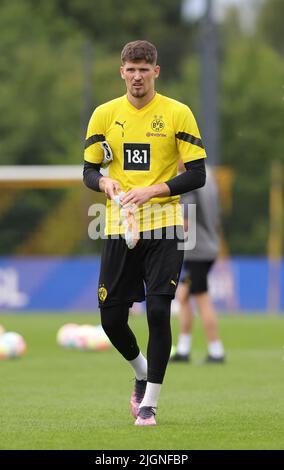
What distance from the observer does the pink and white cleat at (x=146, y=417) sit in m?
7.54

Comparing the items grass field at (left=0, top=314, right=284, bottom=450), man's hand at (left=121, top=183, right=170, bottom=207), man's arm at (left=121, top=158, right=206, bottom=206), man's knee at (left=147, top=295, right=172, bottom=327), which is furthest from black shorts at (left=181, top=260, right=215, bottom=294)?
man's hand at (left=121, top=183, right=170, bottom=207)

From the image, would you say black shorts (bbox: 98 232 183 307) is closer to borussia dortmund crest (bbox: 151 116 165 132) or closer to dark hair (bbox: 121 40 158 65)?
borussia dortmund crest (bbox: 151 116 165 132)

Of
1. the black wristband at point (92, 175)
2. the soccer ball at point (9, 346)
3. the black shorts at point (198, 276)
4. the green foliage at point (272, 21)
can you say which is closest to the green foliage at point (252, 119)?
the green foliage at point (272, 21)

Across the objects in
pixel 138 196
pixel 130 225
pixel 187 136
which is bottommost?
pixel 130 225

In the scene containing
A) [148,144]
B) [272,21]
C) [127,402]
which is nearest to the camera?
[148,144]

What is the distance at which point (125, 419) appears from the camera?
7906 mm

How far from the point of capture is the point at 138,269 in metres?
7.73

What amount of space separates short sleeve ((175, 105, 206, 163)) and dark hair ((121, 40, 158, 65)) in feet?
1.24

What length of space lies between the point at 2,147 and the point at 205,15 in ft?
37.7

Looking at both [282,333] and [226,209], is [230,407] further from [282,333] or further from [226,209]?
[226,209]

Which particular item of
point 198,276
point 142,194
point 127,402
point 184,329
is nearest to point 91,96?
point 184,329

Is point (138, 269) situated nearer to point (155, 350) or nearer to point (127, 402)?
point (155, 350)

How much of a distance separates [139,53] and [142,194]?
34.1 inches

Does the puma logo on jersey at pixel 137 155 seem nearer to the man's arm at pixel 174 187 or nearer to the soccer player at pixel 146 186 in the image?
the soccer player at pixel 146 186
